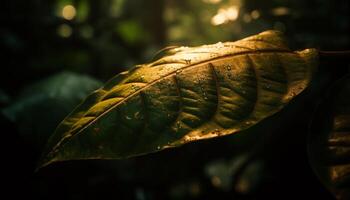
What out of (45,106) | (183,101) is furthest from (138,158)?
(183,101)

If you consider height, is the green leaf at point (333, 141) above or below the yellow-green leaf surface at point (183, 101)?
below

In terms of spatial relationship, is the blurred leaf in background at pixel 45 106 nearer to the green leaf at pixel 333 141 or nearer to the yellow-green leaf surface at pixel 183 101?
the yellow-green leaf surface at pixel 183 101

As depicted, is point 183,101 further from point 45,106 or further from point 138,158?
point 138,158

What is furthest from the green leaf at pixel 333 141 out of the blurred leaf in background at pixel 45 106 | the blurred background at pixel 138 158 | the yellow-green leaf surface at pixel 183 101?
the blurred leaf in background at pixel 45 106

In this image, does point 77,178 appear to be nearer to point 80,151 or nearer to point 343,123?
point 80,151

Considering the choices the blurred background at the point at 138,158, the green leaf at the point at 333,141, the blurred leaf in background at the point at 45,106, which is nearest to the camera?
the green leaf at the point at 333,141

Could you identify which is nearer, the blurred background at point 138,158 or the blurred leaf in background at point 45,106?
the blurred leaf in background at point 45,106

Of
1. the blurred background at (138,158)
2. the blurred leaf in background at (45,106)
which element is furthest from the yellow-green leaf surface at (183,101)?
the blurred leaf in background at (45,106)

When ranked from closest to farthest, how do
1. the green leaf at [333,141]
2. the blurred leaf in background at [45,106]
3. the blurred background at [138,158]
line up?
the green leaf at [333,141], the blurred leaf in background at [45,106], the blurred background at [138,158]
